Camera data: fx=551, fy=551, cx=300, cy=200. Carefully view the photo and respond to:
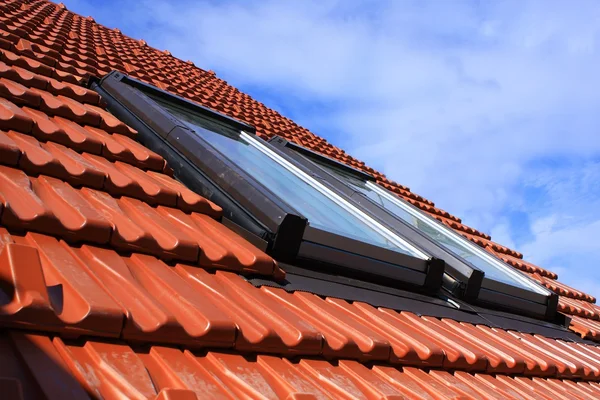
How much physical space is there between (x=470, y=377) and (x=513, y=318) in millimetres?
1360

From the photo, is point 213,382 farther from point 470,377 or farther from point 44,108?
point 44,108

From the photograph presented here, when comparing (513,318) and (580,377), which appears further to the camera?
(513,318)

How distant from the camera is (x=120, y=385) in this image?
118 centimetres

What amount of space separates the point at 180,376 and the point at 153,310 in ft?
0.69

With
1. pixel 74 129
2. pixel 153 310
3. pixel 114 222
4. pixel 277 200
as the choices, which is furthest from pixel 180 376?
pixel 74 129

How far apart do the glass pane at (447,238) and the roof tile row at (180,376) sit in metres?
1.81

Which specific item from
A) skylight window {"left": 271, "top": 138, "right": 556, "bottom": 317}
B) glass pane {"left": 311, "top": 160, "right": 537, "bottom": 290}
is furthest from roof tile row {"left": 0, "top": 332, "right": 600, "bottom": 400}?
glass pane {"left": 311, "top": 160, "right": 537, "bottom": 290}

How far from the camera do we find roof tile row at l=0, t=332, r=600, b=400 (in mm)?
1088

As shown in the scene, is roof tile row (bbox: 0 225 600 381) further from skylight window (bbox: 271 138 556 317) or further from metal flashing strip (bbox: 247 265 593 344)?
skylight window (bbox: 271 138 556 317)

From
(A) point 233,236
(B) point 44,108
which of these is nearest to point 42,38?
(B) point 44,108

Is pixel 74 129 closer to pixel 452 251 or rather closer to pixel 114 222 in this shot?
pixel 114 222

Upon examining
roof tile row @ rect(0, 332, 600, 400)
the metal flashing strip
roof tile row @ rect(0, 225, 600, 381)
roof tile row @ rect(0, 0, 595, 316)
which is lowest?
roof tile row @ rect(0, 332, 600, 400)

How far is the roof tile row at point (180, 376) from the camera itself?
3.57 feet

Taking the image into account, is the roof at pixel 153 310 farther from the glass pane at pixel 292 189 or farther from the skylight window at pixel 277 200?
the glass pane at pixel 292 189
